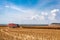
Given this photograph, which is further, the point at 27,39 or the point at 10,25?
the point at 10,25

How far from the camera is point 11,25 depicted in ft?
160

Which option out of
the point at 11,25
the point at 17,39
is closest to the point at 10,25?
the point at 11,25

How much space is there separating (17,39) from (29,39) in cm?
126

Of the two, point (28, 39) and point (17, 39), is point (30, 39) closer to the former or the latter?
point (28, 39)

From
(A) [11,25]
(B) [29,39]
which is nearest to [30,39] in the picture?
(B) [29,39]

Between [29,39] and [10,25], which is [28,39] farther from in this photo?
[10,25]

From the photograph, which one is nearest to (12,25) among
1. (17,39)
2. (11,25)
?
(11,25)

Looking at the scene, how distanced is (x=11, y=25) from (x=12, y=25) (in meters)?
0.31

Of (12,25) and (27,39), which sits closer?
(27,39)

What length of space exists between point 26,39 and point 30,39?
418 millimetres

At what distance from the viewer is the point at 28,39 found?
54.2 feet

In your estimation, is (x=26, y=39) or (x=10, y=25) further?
(x=10, y=25)

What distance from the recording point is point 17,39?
16578 millimetres

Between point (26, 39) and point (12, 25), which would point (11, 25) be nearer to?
point (12, 25)
